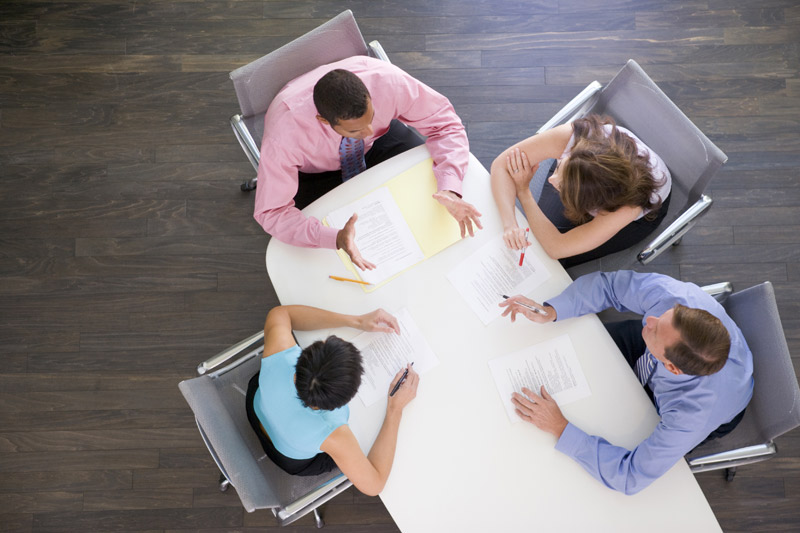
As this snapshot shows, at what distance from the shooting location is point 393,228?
Result: 1989 mm

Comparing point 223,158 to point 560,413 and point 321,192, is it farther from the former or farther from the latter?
point 560,413

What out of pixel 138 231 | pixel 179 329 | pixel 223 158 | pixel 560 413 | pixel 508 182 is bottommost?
pixel 179 329

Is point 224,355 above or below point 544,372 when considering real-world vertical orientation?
below

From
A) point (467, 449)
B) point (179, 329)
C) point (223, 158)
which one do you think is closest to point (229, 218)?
point (223, 158)

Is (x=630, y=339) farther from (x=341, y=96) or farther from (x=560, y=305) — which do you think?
(x=341, y=96)

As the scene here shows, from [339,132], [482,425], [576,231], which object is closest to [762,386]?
[576,231]

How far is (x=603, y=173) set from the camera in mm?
1857

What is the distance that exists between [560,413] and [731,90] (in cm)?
207

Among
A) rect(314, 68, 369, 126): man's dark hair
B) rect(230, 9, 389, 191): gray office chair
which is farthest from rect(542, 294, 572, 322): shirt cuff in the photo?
rect(230, 9, 389, 191): gray office chair

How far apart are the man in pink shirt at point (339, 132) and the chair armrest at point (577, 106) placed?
342mm

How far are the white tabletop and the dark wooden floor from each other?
91cm

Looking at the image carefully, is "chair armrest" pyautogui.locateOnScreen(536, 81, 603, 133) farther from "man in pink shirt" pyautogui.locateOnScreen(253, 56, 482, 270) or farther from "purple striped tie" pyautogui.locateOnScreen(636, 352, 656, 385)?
"purple striped tie" pyautogui.locateOnScreen(636, 352, 656, 385)

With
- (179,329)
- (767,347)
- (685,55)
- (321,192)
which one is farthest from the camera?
(685,55)

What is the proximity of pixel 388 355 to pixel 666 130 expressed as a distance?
117cm
